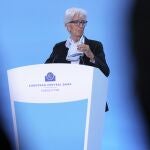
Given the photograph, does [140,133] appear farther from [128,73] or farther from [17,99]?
[17,99]

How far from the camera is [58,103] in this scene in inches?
63.4

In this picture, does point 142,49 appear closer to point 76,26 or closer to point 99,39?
point 99,39

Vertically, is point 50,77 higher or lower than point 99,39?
lower

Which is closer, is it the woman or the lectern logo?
the lectern logo

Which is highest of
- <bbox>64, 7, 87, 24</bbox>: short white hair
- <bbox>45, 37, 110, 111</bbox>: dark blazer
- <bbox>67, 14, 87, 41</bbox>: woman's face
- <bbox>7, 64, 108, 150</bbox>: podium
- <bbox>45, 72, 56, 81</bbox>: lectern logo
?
<bbox>64, 7, 87, 24</bbox>: short white hair

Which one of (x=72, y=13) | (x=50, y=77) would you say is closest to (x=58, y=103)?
(x=50, y=77)

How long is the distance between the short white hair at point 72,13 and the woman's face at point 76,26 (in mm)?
14

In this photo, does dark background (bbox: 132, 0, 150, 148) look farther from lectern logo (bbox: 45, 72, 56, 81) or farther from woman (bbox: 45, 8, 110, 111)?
lectern logo (bbox: 45, 72, 56, 81)

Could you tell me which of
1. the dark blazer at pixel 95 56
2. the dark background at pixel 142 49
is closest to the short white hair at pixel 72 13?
the dark blazer at pixel 95 56

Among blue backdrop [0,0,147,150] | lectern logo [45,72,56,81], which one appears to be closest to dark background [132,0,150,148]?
blue backdrop [0,0,147,150]

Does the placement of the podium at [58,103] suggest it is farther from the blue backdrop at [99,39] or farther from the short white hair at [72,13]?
the short white hair at [72,13]

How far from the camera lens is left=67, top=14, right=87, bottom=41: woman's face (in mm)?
1702

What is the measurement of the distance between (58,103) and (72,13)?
1.49 ft

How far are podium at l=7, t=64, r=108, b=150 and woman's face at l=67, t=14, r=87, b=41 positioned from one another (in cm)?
20
